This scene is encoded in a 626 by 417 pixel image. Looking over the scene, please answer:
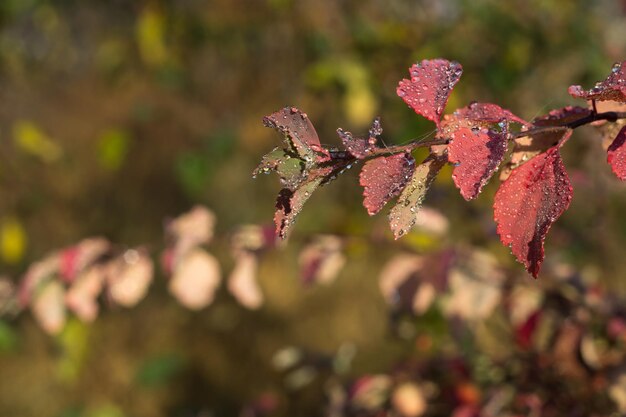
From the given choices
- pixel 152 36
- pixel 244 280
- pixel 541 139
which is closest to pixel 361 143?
pixel 541 139

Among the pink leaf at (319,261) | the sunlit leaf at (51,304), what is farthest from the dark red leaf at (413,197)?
the sunlit leaf at (51,304)

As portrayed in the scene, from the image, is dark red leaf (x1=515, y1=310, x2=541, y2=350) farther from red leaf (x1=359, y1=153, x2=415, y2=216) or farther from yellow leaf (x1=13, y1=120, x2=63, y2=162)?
yellow leaf (x1=13, y1=120, x2=63, y2=162)

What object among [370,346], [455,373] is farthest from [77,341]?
[455,373]

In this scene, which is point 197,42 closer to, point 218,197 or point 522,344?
point 218,197

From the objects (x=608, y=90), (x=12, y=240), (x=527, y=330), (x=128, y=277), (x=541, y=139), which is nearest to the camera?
(x=608, y=90)

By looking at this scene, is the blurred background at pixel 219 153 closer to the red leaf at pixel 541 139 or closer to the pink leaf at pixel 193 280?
the pink leaf at pixel 193 280

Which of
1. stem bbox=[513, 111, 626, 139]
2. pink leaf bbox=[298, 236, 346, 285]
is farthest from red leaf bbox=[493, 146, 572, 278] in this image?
pink leaf bbox=[298, 236, 346, 285]

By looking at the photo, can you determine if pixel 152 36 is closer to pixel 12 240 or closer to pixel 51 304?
pixel 12 240
